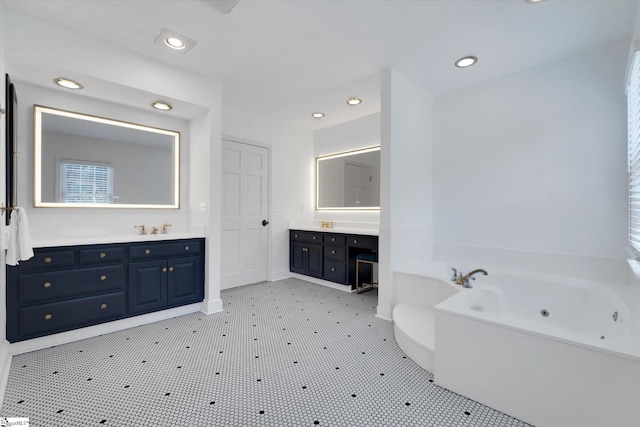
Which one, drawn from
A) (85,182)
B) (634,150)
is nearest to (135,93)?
(85,182)

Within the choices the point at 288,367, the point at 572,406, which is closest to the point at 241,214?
the point at 288,367

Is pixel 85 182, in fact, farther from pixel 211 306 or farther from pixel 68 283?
pixel 211 306

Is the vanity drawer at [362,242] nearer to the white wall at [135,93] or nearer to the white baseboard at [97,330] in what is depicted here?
the white wall at [135,93]

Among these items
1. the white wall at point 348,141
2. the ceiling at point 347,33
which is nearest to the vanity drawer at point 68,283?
the ceiling at point 347,33

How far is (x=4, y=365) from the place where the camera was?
187cm

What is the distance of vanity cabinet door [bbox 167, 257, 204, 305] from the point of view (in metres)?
2.89

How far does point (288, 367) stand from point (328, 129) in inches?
149

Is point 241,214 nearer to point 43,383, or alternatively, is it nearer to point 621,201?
point 43,383

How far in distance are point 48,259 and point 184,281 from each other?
109cm

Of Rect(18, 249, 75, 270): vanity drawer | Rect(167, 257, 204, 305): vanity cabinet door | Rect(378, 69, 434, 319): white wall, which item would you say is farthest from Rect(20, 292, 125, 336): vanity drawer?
Rect(378, 69, 434, 319): white wall

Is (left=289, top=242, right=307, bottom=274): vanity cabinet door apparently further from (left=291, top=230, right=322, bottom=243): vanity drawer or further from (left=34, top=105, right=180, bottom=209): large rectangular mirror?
(left=34, top=105, right=180, bottom=209): large rectangular mirror

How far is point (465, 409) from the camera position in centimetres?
160

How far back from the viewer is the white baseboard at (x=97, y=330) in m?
2.16

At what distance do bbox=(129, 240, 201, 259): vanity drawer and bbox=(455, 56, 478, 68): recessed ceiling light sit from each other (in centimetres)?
323
